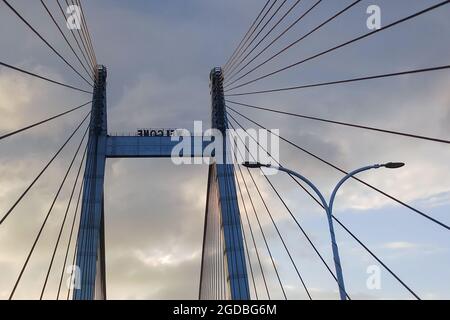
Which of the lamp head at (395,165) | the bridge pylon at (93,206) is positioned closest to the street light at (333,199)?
the lamp head at (395,165)

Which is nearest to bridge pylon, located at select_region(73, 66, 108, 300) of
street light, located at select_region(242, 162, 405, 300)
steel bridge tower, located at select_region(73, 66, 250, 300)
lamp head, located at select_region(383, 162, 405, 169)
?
steel bridge tower, located at select_region(73, 66, 250, 300)

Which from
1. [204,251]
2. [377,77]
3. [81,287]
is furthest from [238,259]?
[377,77]

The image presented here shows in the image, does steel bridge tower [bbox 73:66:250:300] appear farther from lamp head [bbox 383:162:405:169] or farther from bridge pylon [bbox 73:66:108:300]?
lamp head [bbox 383:162:405:169]

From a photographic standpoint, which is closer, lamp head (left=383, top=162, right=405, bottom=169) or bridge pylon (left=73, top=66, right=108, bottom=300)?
lamp head (left=383, top=162, right=405, bottom=169)

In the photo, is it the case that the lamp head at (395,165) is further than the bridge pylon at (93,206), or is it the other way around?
the bridge pylon at (93,206)

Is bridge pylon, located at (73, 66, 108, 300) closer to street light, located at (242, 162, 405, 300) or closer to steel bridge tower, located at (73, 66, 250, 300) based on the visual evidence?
steel bridge tower, located at (73, 66, 250, 300)

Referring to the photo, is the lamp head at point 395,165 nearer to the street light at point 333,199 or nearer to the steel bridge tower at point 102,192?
the street light at point 333,199

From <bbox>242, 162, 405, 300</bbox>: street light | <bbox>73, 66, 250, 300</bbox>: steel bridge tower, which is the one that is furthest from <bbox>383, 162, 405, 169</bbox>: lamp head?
<bbox>73, 66, 250, 300</bbox>: steel bridge tower

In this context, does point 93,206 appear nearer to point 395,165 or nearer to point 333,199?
point 333,199

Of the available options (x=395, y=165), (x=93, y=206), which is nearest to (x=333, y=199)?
(x=395, y=165)

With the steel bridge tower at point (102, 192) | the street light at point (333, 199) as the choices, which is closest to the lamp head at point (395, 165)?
the street light at point (333, 199)
